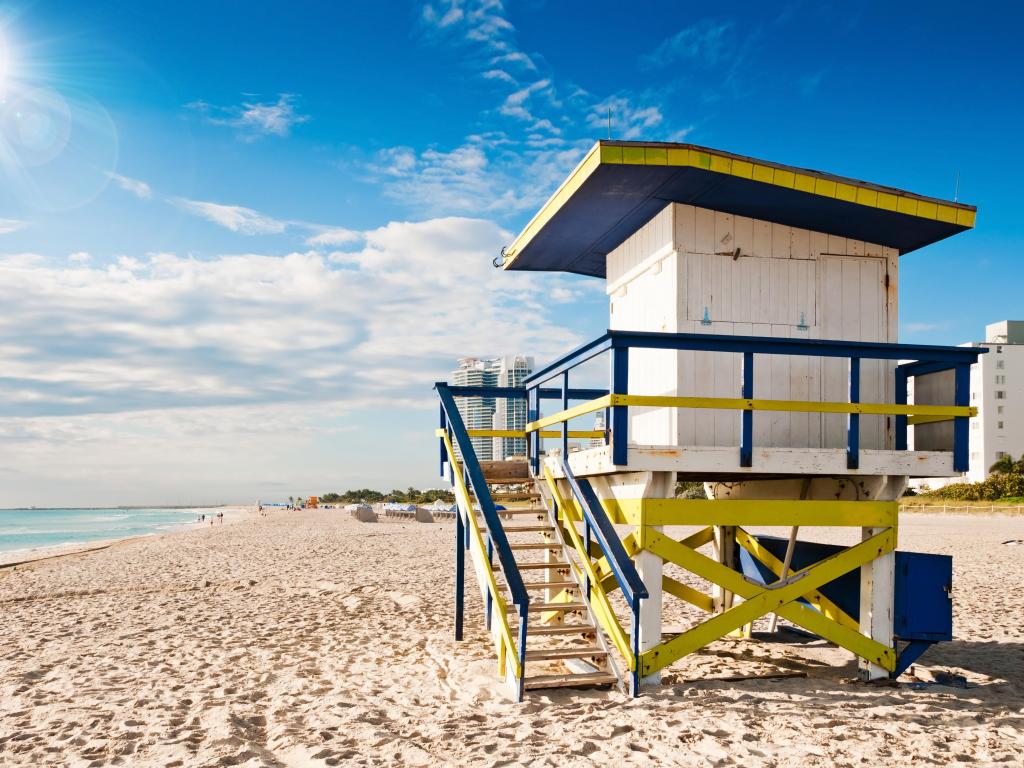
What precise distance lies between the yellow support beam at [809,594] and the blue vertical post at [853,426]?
1.41 metres

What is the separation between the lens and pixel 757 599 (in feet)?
23.7

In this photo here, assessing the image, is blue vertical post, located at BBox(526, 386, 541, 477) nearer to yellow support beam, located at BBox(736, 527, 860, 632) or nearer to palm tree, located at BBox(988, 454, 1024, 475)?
yellow support beam, located at BBox(736, 527, 860, 632)

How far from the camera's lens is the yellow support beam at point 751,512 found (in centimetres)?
697

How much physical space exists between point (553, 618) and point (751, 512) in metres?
3.41

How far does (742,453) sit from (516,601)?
2.30m

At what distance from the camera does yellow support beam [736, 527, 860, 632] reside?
26.2ft

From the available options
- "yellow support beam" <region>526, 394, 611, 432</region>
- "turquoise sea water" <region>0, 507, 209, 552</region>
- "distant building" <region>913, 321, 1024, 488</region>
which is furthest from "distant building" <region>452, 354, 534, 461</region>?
"distant building" <region>913, 321, 1024, 488</region>

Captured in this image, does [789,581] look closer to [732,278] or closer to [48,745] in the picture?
[732,278]

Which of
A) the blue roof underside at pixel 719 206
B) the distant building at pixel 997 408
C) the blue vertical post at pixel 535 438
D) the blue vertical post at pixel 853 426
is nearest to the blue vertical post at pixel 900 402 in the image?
the blue vertical post at pixel 853 426

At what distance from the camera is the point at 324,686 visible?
7.70 m

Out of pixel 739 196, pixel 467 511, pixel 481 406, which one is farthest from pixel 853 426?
pixel 481 406

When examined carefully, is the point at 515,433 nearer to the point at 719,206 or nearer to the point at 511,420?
the point at 511,420

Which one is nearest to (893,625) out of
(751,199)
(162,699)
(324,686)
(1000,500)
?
(751,199)

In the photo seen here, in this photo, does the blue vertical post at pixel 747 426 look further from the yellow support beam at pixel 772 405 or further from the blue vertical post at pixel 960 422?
the blue vertical post at pixel 960 422
